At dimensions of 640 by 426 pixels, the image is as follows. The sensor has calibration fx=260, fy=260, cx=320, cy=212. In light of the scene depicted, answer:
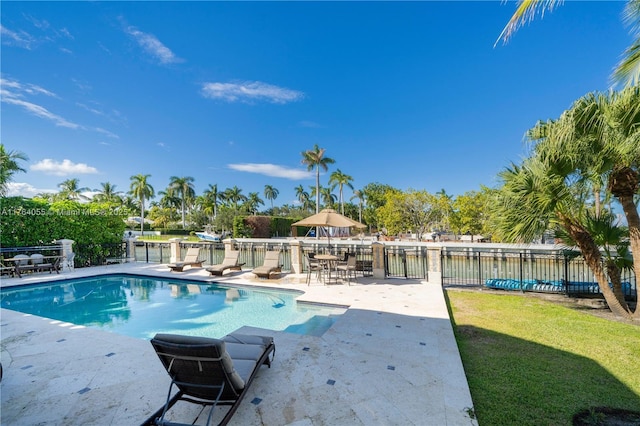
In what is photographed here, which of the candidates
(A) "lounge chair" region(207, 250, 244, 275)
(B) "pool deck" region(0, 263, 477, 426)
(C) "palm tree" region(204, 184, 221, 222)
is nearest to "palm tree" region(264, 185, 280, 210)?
(C) "palm tree" region(204, 184, 221, 222)

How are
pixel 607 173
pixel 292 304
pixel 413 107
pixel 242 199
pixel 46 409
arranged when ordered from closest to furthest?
1. pixel 46 409
2. pixel 607 173
3. pixel 292 304
4. pixel 413 107
5. pixel 242 199

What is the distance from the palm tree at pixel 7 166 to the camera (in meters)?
10.9

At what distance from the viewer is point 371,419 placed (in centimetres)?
253

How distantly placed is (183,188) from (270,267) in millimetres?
48508

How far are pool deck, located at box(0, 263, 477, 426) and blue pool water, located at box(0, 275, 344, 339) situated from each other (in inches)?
43.8

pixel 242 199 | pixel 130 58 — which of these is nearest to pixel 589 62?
pixel 130 58

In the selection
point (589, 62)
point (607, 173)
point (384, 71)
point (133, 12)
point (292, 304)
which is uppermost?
point (384, 71)

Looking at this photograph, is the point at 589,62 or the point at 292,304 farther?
the point at 589,62

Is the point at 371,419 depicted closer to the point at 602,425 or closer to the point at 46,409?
the point at 602,425

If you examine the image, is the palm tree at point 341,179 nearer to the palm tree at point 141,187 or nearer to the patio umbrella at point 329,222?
the palm tree at point 141,187

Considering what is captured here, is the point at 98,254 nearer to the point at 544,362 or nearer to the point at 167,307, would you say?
the point at 167,307

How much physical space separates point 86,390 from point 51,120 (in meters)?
15.6

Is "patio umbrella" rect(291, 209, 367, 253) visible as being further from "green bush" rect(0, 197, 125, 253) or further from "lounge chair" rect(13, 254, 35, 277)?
"green bush" rect(0, 197, 125, 253)

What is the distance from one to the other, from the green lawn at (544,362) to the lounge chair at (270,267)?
6247 mm
